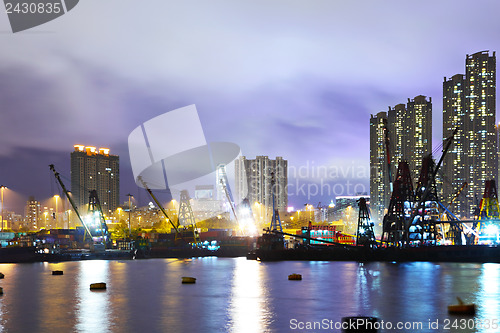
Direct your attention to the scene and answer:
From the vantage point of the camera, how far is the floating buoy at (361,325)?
31.7 m

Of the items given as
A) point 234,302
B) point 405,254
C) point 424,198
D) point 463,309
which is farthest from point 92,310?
point 424,198

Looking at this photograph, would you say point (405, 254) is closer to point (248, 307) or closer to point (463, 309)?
point (463, 309)

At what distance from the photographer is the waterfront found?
37.0m

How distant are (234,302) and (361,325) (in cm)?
1819

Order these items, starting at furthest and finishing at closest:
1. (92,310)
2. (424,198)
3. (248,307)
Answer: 1. (424,198)
2. (248,307)
3. (92,310)

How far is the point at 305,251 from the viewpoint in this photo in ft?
439

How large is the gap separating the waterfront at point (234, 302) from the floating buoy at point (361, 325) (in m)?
3.34

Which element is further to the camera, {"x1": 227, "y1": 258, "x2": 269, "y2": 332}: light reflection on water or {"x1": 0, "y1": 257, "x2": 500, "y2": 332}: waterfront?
{"x1": 0, "y1": 257, "x2": 500, "y2": 332}: waterfront

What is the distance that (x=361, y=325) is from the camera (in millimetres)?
32594

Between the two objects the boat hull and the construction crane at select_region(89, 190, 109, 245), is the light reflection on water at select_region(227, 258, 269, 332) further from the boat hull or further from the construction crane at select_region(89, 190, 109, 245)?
the construction crane at select_region(89, 190, 109, 245)

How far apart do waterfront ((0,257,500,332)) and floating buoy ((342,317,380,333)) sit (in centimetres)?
334

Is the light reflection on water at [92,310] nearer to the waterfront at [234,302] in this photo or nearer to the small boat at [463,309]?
the waterfront at [234,302]

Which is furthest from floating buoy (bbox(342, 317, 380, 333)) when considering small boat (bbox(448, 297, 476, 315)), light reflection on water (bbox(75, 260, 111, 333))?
light reflection on water (bbox(75, 260, 111, 333))

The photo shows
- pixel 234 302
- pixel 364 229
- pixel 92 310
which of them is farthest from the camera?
pixel 364 229
